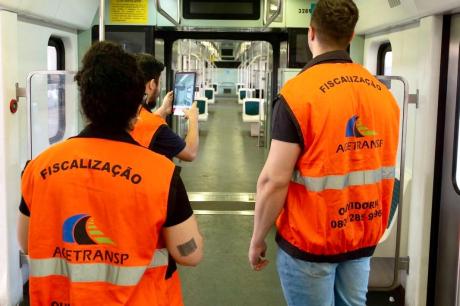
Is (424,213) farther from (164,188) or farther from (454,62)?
(164,188)

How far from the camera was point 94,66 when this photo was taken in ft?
4.76

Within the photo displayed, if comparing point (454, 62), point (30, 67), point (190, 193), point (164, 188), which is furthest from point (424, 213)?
point (190, 193)

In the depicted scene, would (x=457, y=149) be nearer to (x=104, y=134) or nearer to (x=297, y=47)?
(x=104, y=134)

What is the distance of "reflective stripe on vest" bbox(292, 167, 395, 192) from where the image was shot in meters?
1.89

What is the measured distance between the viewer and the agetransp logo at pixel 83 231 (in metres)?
1.44

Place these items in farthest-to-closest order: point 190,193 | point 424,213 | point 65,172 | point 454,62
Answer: point 190,193 < point 424,213 < point 454,62 < point 65,172

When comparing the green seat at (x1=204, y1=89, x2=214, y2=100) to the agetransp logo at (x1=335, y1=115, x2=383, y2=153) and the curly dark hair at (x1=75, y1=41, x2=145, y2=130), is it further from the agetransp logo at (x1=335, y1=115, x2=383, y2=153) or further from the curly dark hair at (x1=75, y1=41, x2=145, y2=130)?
the curly dark hair at (x1=75, y1=41, x2=145, y2=130)

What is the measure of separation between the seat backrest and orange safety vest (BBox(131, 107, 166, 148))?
10482 millimetres

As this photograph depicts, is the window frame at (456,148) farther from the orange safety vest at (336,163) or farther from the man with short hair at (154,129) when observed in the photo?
the man with short hair at (154,129)

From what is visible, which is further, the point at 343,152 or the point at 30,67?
the point at 30,67

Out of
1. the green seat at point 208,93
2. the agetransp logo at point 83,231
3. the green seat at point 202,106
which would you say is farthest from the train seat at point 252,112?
the agetransp logo at point 83,231

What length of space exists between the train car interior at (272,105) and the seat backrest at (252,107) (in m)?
6.26

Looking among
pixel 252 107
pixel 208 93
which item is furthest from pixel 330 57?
pixel 208 93

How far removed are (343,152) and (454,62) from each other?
163cm
